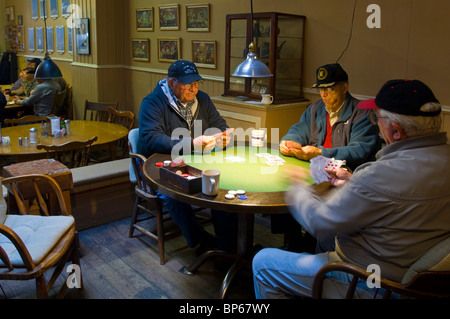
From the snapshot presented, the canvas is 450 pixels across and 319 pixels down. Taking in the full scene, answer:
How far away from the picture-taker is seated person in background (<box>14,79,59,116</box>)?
6.55 meters

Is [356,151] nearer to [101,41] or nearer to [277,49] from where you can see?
[277,49]

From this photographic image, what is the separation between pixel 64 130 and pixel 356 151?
11.1 ft

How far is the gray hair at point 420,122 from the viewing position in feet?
5.46

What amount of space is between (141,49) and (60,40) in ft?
9.85

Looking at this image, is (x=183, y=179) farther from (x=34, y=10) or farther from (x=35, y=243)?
(x=34, y=10)

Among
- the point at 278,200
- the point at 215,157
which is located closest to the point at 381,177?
the point at 278,200

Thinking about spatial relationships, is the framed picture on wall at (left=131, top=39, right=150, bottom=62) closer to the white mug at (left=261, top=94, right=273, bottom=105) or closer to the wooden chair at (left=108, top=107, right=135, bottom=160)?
the wooden chair at (left=108, top=107, right=135, bottom=160)

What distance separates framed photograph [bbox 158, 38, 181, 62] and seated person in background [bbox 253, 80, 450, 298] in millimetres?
5296

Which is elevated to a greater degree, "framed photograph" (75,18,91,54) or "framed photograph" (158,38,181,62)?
"framed photograph" (75,18,91,54)

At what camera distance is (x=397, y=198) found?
1589 mm

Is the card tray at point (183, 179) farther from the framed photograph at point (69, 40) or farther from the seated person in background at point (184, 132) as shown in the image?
the framed photograph at point (69, 40)

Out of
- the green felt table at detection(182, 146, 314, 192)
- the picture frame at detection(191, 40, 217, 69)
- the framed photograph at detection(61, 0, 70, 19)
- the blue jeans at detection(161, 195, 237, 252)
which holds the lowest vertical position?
the blue jeans at detection(161, 195, 237, 252)

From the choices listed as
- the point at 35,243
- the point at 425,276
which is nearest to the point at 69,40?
the point at 35,243

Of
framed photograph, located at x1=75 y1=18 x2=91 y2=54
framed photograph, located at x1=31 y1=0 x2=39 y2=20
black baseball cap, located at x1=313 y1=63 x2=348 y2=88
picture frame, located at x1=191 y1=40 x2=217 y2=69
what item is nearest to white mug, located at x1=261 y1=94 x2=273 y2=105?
black baseball cap, located at x1=313 y1=63 x2=348 y2=88
